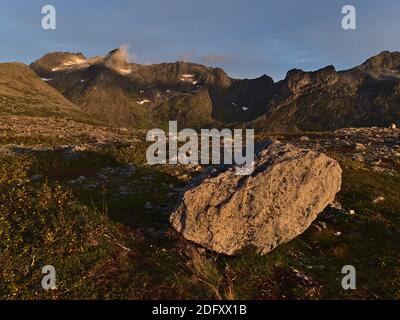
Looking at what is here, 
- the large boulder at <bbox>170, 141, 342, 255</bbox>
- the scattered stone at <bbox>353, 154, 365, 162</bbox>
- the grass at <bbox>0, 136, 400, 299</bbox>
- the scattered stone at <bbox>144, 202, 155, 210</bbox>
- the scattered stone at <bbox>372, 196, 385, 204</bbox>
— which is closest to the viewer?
the grass at <bbox>0, 136, 400, 299</bbox>

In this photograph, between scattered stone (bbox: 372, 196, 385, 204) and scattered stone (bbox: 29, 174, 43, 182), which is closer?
scattered stone (bbox: 372, 196, 385, 204)

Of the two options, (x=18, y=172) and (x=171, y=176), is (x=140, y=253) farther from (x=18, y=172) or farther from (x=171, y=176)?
(x=18, y=172)

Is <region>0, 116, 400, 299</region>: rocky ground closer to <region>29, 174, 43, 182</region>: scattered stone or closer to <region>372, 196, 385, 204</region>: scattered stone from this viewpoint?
<region>372, 196, 385, 204</region>: scattered stone

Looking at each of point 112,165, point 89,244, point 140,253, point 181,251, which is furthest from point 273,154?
point 112,165

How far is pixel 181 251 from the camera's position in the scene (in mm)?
16984

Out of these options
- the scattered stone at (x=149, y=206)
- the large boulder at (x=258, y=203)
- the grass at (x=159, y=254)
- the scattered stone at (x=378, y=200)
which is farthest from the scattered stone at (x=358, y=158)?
the scattered stone at (x=149, y=206)

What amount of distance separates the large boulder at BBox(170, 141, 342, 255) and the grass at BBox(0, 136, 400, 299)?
63 centimetres

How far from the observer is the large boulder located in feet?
56.9

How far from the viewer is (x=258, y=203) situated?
17.7 metres

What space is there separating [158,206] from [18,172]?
12602 millimetres

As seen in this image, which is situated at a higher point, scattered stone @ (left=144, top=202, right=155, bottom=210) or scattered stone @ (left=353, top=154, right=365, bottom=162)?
scattered stone @ (left=353, top=154, right=365, bottom=162)

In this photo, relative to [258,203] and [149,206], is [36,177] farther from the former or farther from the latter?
[258,203]

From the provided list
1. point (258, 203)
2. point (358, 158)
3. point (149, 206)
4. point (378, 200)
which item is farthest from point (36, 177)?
point (358, 158)

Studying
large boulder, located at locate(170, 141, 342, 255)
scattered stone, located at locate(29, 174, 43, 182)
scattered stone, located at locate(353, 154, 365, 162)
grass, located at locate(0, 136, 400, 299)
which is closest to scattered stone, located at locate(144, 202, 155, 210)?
grass, located at locate(0, 136, 400, 299)
